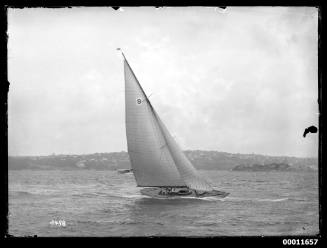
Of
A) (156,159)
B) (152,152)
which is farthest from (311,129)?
(156,159)

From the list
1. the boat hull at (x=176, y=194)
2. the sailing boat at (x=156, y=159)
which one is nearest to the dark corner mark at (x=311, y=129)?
the sailing boat at (x=156, y=159)

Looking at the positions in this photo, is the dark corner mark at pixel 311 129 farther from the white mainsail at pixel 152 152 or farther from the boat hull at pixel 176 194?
the boat hull at pixel 176 194

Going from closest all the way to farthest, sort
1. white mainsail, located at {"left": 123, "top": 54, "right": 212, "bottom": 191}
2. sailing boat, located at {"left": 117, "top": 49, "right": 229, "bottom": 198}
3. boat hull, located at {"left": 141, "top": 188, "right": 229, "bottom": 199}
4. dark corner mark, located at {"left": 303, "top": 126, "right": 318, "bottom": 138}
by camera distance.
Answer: dark corner mark, located at {"left": 303, "top": 126, "right": 318, "bottom": 138}
white mainsail, located at {"left": 123, "top": 54, "right": 212, "bottom": 191}
sailing boat, located at {"left": 117, "top": 49, "right": 229, "bottom": 198}
boat hull, located at {"left": 141, "top": 188, "right": 229, "bottom": 199}

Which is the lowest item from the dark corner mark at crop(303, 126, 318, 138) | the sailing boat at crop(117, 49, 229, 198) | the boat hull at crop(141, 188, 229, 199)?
the boat hull at crop(141, 188, 229, 199)

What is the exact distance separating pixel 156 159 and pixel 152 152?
0.57 m

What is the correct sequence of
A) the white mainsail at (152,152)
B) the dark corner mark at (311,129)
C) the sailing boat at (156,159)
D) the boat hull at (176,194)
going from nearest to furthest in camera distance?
the dark corner mark at (311,129), the white mainsail at (152,152), the sailing boat at (156,159), the boat hull at (176,194)

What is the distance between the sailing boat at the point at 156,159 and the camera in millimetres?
24078

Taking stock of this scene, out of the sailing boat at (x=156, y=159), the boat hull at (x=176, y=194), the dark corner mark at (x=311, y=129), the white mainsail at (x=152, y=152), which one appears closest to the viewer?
the dark corner mark at (x=311, y=129)

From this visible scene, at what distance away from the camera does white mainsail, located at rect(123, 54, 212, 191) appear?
24.0 metres

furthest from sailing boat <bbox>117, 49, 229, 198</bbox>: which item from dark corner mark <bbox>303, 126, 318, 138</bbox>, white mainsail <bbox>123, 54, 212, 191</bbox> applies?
dark corner mark <bbox>303, 126, 318, 138</bbox>

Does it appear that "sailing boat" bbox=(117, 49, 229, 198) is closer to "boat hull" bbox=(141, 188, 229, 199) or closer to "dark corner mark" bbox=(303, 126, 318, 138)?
"boat hull" bbox=(141, 188, 229, 199)

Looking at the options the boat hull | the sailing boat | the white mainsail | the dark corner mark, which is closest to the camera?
the dark corner mark
